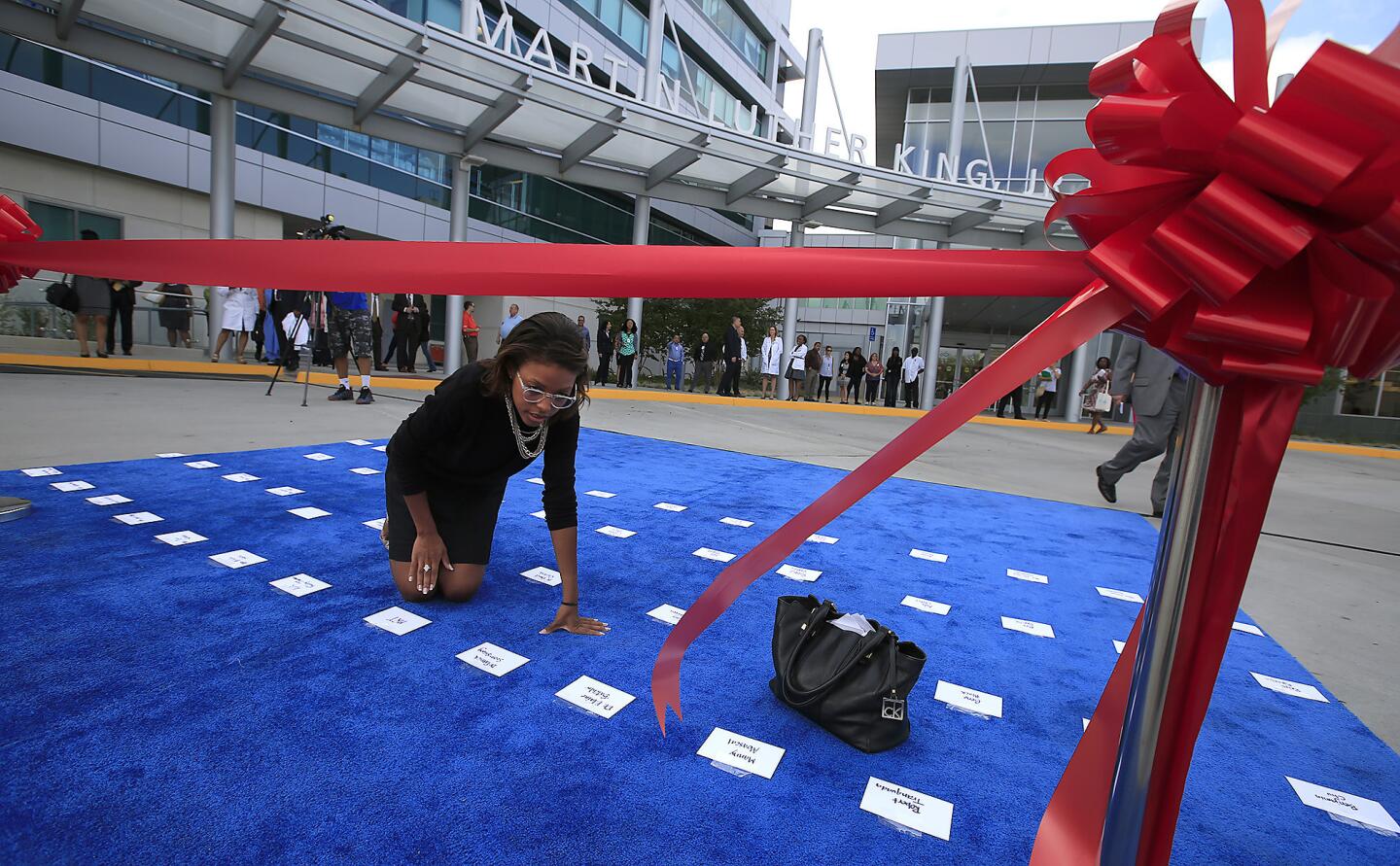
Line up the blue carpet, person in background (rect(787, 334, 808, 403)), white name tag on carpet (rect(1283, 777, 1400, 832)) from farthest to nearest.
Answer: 1. person in background (rect(787, 334, 808, 403))
2. white name tag on carpet (rect(1283, 777, 1400, 832))
3. the blue carpet

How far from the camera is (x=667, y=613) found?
2.41 metres

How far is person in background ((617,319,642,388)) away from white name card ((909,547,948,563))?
30.7 feet

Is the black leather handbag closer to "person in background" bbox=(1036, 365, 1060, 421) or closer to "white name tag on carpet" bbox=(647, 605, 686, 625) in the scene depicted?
"white name tag on carpet" bbox=(647, 605, 686, 625)

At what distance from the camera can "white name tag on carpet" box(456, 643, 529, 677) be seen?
6.35 feet

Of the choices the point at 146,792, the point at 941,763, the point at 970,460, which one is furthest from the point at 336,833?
the point at 970,460

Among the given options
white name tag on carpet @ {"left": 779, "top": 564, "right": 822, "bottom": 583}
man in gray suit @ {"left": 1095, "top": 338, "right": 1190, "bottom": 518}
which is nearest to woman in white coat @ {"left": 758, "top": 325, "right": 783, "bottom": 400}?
man in gray suit @ {"left": 1095, "top": 338, "right": 1190, "bottom": 518}

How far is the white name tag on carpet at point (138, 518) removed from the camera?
2861 millimetres

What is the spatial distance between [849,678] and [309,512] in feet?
8.92

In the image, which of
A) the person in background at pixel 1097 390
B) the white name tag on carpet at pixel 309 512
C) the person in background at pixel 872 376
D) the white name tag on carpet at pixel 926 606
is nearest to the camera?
the white name tag on carpet at pixel 926 606

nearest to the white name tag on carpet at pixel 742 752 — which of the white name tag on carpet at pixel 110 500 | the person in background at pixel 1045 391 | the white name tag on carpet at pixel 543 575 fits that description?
the white name tag on carpet at pixel 543 575

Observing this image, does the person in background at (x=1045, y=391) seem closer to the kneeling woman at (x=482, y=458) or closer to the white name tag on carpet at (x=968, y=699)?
the white name tag on carpet at (x=968, y=699)

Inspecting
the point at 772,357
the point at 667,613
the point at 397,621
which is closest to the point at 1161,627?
the point at 667,613

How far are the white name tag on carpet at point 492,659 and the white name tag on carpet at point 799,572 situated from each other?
130 cm

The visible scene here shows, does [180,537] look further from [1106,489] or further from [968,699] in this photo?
[1106,489]
